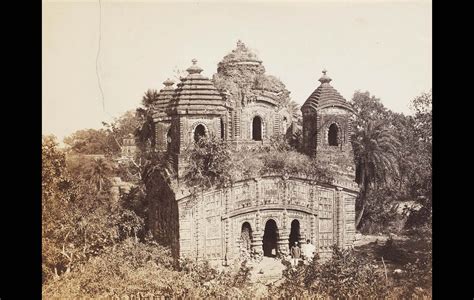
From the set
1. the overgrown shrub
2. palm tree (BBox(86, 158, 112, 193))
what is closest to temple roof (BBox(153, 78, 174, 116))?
palm tree (BBox(86, 158, 112, 193))

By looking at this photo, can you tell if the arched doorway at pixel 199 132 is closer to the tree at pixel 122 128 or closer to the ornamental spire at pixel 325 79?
the tree at pixel 122 128

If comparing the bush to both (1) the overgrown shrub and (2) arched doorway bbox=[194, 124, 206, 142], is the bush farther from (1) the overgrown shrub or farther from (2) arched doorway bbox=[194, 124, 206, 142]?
(2) arched doorway bbox=[194, 124, 206, 142]

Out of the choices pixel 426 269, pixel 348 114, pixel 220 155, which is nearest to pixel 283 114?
pixel 348 114

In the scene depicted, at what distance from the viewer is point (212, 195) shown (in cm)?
1428

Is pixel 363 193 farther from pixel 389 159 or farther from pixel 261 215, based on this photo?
pixel 261 215

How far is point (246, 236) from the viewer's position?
49.0 feet

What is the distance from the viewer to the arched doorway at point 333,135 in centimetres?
1585

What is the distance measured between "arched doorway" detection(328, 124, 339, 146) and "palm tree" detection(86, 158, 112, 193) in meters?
6.49

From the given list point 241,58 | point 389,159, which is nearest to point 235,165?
point 241,58

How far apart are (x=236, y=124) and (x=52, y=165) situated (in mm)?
5803

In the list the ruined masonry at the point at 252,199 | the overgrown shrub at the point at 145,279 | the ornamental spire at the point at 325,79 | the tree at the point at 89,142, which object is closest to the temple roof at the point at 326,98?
the ruined masonry at the point at 252,199

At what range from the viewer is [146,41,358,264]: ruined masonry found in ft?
46.3

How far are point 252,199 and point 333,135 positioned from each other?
297cm
